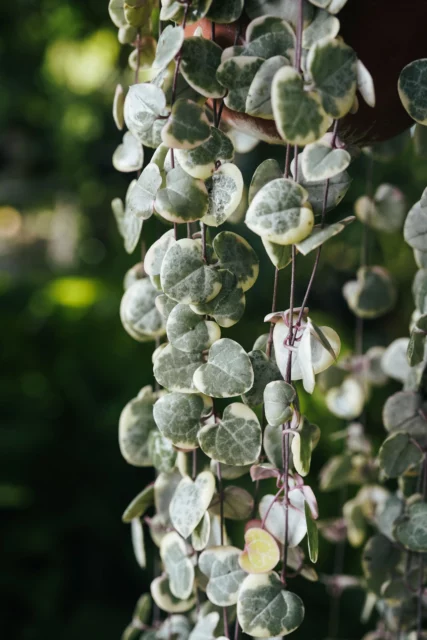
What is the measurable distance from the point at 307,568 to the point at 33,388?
1.18m

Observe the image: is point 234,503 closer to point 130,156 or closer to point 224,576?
point 224,576

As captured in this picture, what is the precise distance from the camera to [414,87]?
456 millimetres

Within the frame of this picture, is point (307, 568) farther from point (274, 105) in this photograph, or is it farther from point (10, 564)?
point (10, 564)

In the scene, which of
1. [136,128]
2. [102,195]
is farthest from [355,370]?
[102,195]

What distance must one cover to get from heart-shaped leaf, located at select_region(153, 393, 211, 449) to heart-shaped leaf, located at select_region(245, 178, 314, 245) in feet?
0.47

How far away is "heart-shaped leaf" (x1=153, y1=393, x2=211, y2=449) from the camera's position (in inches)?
19.7

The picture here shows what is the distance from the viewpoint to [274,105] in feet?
1.29

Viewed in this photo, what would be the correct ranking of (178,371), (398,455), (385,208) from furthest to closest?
(385,208)
(398,455)
(178,371)

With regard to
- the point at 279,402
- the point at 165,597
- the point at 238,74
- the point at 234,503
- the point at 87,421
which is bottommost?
the point at 87,421

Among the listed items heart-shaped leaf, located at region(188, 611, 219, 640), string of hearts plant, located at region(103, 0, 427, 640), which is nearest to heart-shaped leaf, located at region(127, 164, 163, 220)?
string of hearts plant, located at region(103, 0, 427, 640)

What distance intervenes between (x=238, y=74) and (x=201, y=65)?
3cm

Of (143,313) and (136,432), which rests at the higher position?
(143,313)

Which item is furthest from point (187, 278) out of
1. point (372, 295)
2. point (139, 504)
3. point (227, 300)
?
point (372, 295)

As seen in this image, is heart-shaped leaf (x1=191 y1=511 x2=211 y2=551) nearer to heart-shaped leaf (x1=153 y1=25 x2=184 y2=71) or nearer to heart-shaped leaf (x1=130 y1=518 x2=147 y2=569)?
heart-shaped leaf (x1=130 y1=518 x2=147 y2=569)
